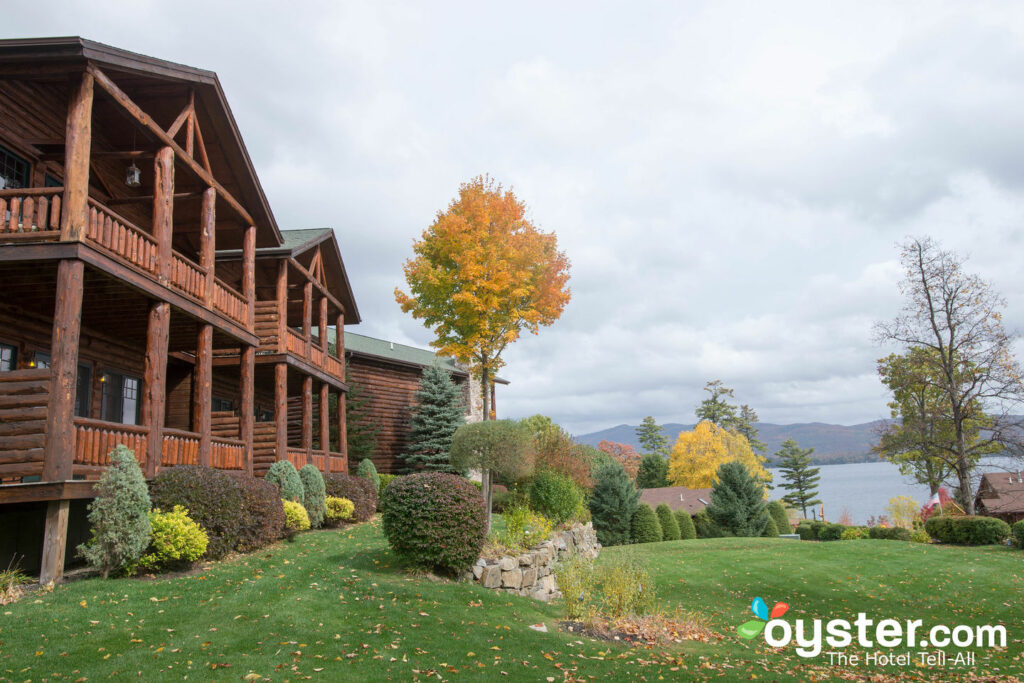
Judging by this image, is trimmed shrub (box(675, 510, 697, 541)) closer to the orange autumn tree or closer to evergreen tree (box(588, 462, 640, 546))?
evergreen tree (box(588, 462, 640, 546))

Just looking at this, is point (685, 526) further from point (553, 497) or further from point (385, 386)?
point (385, 386)

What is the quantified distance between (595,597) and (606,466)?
15809 millimetres

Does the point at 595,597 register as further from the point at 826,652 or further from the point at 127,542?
the point at 127,542

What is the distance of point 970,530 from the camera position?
23250 mm

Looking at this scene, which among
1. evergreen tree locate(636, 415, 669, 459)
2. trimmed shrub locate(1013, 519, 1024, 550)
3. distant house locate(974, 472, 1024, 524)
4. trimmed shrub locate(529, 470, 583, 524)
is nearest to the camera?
trimmed shrub locate(529, 470, 583, 524)

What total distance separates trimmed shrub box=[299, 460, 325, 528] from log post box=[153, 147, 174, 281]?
21.5 ft

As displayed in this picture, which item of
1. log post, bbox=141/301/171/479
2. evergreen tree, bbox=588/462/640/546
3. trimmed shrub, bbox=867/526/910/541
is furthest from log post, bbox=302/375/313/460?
trimmed shrub, bbox=867/526/910/541

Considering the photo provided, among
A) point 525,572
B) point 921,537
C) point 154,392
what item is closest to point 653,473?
point 921,537

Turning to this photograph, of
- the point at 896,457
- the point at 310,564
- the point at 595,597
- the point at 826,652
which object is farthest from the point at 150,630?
the point at 896,457

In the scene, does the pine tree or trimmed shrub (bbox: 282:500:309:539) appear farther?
the pine tree

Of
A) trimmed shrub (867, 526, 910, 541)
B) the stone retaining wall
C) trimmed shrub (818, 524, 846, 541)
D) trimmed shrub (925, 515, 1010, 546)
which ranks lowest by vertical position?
trimmed shrub (818, 524, 846, 541)

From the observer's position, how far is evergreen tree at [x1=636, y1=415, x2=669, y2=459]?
6912cm

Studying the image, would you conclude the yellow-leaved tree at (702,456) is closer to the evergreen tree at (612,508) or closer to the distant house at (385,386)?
the evergreen tree at (612,508)

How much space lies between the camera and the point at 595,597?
11.8 m
